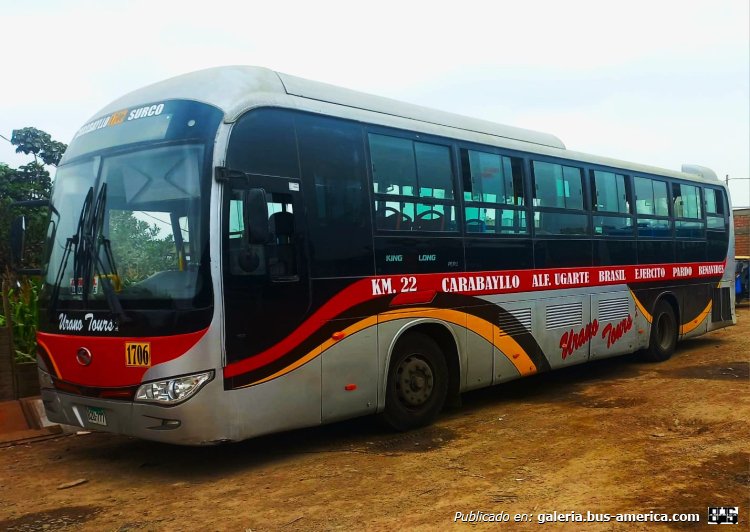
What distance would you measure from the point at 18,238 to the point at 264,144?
2.64 m

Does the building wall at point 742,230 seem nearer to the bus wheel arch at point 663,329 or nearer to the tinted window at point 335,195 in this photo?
the bus wheel arch at point 663,329

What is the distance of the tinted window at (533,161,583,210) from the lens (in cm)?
908

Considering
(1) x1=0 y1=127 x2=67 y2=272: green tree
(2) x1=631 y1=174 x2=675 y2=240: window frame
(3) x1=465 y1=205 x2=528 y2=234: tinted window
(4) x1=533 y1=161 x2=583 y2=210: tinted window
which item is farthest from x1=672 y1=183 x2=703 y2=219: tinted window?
(1) x1=0 y1=127 x2=67 y2=272: green tree

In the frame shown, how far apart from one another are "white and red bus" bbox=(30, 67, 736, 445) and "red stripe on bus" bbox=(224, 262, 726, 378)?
2 cm

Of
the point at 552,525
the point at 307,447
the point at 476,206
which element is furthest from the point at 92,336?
the point at 476,206

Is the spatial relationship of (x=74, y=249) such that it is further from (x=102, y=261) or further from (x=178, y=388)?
(x=178, y=388)

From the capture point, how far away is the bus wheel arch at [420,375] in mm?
7004

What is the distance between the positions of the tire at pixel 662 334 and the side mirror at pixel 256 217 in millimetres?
8121

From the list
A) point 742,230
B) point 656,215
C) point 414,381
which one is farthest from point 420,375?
point 742,230

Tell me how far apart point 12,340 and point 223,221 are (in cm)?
411

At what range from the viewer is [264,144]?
5957 mm

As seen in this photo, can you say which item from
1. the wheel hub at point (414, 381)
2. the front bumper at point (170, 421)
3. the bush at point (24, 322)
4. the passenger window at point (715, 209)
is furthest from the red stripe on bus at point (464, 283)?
the bush at point (24, 322)

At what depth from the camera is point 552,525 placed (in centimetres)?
446

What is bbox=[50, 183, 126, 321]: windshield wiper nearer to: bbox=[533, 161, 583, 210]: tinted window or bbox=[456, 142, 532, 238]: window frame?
bbox=[456, 142, 532, 238]: window frame
